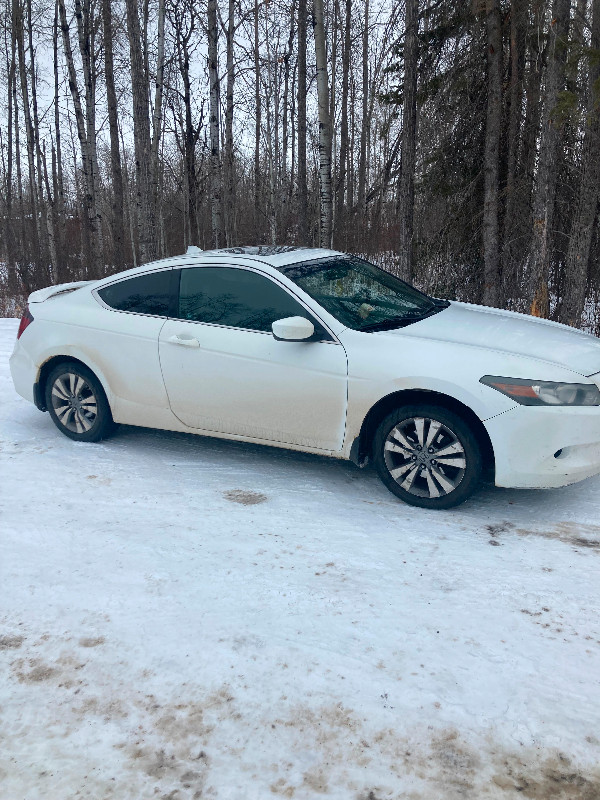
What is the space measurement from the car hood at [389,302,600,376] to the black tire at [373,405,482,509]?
549 millimetres

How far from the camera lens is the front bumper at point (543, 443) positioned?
3.91 metres

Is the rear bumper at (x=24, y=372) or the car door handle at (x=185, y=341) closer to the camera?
the car door handle at (x=185, y=341)

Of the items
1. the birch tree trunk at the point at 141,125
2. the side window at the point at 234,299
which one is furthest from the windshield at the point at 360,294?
the birch tree trunk at the point at 141,125

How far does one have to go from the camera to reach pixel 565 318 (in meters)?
10.4

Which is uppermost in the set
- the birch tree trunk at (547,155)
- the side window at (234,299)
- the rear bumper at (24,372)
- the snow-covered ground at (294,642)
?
the birch tree trunk at (547,155)

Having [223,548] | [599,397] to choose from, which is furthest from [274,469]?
[599,397]

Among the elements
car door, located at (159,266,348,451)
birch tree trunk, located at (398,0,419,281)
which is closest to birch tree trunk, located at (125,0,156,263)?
birch tree trunk, located at (398,0,419,281)

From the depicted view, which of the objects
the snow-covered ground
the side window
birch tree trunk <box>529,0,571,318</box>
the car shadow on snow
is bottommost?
the snow-covered ground

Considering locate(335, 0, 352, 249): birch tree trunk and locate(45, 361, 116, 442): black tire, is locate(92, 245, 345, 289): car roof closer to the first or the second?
locate(45, 361, 116, 442): black tire

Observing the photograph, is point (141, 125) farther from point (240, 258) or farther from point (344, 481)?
point (344, 481)

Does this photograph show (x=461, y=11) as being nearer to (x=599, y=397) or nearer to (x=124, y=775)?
(x=599, y=397)

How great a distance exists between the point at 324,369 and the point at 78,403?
2.27 metres

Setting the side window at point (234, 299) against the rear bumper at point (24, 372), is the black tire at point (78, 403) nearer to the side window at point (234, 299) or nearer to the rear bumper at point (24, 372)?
the rear bumper at point (24, 372)

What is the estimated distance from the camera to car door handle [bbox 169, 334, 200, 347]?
15.9 ft
